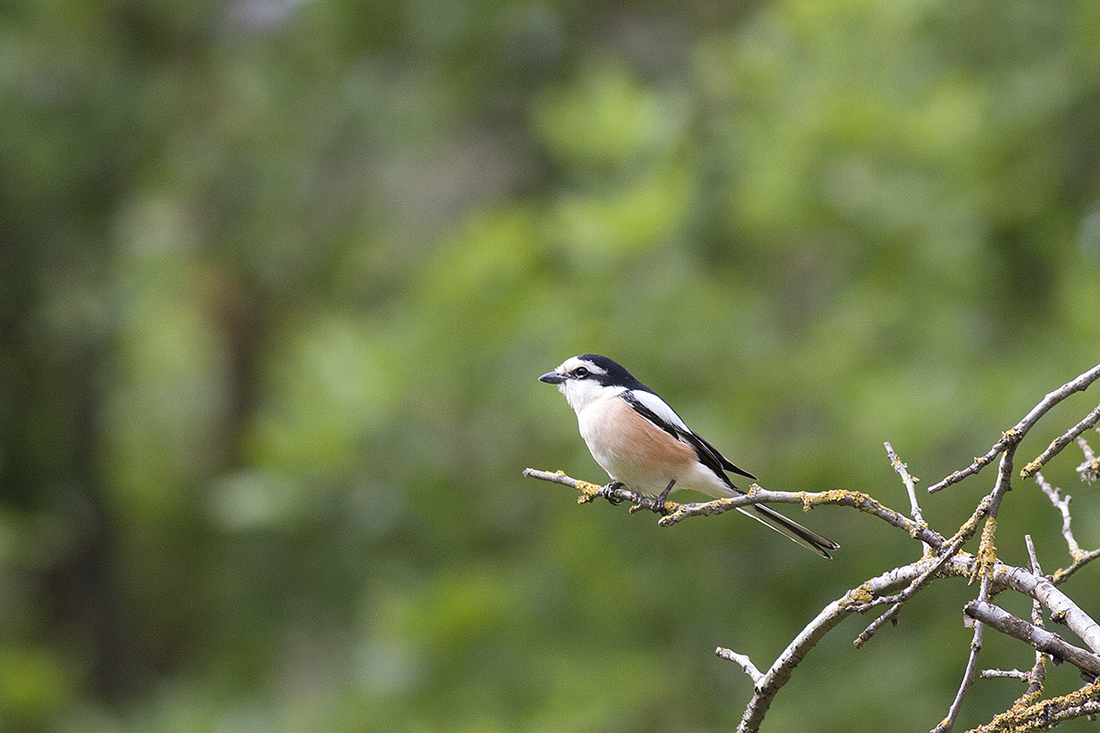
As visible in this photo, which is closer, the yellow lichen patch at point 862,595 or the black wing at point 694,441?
the yellow lichen patch at point 862,595

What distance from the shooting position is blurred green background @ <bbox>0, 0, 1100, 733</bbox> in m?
7.68

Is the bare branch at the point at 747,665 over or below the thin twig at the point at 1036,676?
over

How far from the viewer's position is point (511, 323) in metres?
8.74

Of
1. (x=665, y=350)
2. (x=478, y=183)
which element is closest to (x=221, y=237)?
(x=478, y=183)

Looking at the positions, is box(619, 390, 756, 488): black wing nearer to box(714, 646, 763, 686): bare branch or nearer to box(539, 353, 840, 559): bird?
box(539, 353, 840, 559): bird

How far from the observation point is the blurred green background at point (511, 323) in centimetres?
768

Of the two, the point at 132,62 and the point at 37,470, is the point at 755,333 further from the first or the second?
the point at 37,470

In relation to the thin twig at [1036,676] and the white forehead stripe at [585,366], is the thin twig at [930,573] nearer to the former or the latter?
the thin twig at [1036,676]

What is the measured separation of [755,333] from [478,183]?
14.4 ft

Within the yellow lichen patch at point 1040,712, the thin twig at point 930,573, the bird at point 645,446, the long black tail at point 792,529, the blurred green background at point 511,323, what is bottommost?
the yellow lichen patch at point 1040,712

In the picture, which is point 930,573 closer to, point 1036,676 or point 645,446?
point 1036,676

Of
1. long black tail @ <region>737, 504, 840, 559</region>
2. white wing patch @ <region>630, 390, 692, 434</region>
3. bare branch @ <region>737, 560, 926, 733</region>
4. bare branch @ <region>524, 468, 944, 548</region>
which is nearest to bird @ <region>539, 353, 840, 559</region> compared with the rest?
white wing patch @ <region>630, 390, 692, 434</region>

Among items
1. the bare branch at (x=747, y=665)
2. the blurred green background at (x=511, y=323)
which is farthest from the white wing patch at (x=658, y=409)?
the blurred green background at (x=511, y=323)

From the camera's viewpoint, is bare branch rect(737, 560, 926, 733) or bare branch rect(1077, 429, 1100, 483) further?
bare branch rect(1077, 429, 1100, 483)
